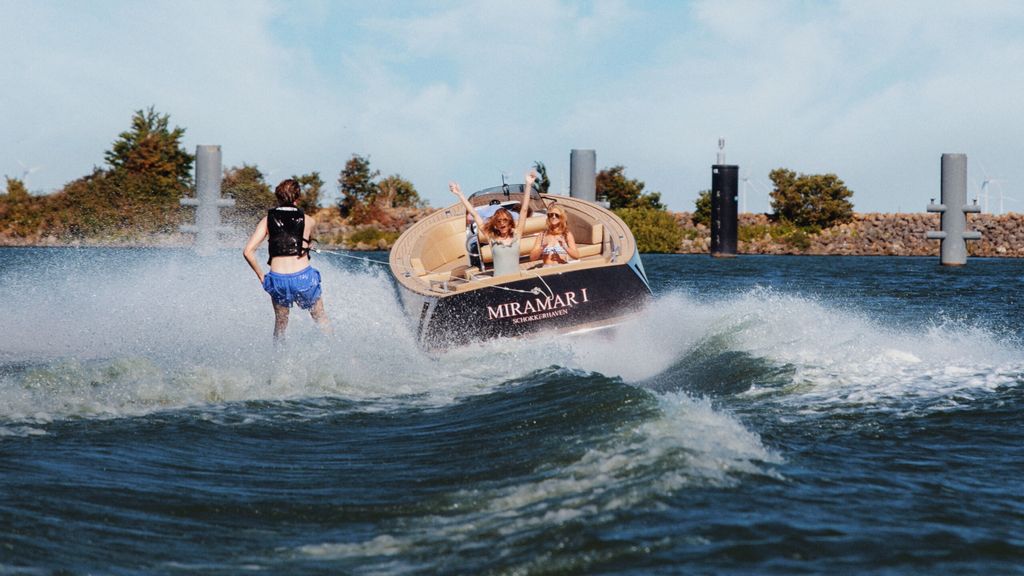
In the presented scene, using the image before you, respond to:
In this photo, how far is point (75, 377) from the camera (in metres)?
9.06

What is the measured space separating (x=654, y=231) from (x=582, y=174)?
105ft

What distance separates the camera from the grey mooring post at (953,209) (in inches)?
1314

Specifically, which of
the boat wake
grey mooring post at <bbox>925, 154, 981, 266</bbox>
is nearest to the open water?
the boat wake

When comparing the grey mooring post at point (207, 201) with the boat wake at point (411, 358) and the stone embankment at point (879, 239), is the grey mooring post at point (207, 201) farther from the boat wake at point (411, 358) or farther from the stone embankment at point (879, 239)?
the stone embankment at point (879, 239)

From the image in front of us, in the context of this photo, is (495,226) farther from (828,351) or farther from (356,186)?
(356,186)

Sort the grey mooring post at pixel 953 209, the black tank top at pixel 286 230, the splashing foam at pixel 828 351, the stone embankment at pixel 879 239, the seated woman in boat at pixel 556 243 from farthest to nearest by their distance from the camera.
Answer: the stone embankment at pixel 879 239
the grey mooring post at pixel 953 209
the seated woman in boat at pixel 556 243
the black tank top at pixel 286 230
the splashing foam at pixel 828 351

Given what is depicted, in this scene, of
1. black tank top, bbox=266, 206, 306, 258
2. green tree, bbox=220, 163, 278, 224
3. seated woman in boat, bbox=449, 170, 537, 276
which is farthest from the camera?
green tree, bbox=220, 163, 278, 224

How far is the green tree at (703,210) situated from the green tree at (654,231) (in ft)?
11.1

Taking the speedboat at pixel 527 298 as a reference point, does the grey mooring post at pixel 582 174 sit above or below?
above

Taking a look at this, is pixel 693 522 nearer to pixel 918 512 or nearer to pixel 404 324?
pixel 918 512

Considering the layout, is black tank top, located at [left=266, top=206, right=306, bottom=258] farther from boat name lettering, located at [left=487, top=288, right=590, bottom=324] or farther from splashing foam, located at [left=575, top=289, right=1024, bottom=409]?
splashing foam, located at [left=575, top=289, right=1024, bottom=409]

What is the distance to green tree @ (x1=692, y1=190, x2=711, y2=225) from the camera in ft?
207

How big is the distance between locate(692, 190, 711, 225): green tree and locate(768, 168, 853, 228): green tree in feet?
13.7

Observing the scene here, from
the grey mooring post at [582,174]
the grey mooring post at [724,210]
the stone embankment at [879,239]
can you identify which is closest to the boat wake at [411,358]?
the grey mooring post at [582,174]
